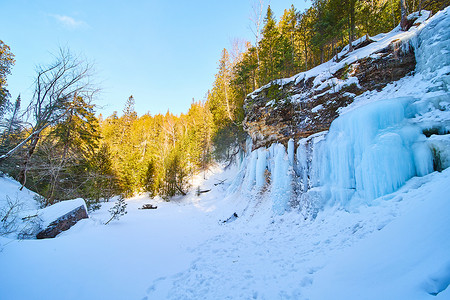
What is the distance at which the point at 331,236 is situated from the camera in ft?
13.9

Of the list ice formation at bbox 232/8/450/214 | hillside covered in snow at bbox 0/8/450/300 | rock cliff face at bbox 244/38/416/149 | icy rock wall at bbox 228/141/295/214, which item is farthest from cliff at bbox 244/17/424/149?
icy rock wall at bbox 228/141/295/214

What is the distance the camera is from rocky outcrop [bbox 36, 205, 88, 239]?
515cm

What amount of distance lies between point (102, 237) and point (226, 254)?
3957 mm

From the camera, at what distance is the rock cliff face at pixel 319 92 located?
6.13 m

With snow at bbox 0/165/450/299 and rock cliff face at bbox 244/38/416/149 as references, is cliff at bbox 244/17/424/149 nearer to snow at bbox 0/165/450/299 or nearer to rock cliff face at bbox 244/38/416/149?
rock cliff face at bbox 244/38/416/149

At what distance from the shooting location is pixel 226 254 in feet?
16.2

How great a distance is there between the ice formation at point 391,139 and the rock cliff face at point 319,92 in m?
0.42

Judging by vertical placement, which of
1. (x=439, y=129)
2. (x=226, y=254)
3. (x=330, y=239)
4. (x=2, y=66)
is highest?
(x=2, y=66)

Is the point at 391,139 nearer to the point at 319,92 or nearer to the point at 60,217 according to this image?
the point at 319,92

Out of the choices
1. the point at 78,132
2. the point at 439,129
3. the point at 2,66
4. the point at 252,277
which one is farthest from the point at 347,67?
the point at 2,66

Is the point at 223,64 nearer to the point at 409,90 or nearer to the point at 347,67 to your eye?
the point at 347,67

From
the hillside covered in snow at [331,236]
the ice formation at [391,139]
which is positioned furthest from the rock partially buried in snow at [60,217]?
the ice formation at [391,139]

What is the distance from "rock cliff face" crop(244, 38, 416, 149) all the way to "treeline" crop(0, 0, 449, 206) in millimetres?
3517

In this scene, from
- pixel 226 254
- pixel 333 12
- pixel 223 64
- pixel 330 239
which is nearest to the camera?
pixel 330 239
